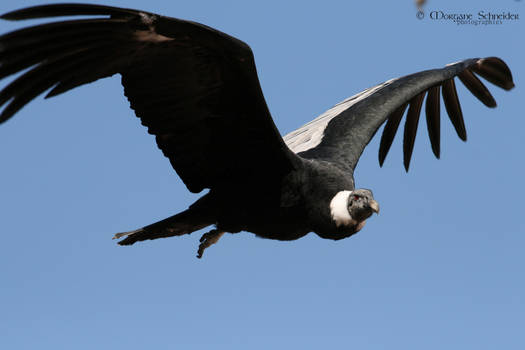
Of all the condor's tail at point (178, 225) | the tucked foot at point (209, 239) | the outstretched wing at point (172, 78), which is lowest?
the tucked foot at point (209, 239)

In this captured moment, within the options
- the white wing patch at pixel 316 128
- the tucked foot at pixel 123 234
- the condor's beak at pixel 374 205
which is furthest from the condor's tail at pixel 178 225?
the condor's beak at pixel 374 205

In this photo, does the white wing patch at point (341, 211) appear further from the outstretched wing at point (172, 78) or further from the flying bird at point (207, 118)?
the outstretched wing at point (172, 78)

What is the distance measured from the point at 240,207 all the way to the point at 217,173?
1.02 feet

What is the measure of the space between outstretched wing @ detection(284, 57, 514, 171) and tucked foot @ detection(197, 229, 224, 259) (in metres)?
0.95

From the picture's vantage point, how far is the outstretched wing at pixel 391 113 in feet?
22.5

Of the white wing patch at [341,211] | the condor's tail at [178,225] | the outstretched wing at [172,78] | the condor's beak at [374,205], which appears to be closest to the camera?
the outstretched wing at [172,78]

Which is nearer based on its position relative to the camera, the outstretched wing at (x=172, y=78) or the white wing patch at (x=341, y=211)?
the outstretched wing at (x=172, y=78)

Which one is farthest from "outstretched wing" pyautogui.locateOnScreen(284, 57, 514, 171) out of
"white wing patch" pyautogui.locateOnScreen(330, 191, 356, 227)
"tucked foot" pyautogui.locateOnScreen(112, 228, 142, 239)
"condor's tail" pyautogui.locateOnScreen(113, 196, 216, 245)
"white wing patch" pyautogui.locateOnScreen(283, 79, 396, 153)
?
"tucked foot" pyautogui.locateOnScreen(112, 228, 142, 239)

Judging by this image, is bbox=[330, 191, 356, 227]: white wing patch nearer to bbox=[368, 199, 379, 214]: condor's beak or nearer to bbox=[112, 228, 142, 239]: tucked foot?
bbox=[368, 199, 379, 214]: condor's beak

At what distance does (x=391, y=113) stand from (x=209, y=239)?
2061mm

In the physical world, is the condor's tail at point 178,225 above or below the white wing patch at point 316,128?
below

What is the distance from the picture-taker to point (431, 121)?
866 cm

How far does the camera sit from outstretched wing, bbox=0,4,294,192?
179 inches

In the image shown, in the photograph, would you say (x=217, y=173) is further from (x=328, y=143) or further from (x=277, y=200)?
(x=328, y=143)
